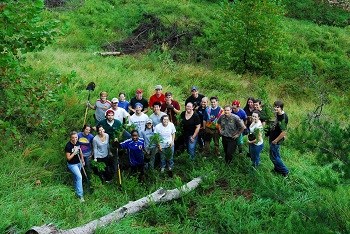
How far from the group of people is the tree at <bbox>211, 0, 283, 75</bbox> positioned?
9.30 meters

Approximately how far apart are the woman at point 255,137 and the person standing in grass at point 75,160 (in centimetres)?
383

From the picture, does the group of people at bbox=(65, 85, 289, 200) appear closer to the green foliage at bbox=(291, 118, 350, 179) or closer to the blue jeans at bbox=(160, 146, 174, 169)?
the blue jeans at bbox=(160, 146, 174, 169)

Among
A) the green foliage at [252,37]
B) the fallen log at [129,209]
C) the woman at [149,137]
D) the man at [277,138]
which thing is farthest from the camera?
the green foliage at [252,37]

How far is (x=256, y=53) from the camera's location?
2019 centimetres

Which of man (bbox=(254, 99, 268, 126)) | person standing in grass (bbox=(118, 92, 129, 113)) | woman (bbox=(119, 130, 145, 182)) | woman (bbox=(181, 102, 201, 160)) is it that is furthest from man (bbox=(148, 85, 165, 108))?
man (bbox=(254, 99, 268, 126))

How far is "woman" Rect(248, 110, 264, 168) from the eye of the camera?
9805mm

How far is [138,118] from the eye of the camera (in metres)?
10.3

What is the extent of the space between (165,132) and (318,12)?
24.7 metres

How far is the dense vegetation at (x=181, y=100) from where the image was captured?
7203 millimetres

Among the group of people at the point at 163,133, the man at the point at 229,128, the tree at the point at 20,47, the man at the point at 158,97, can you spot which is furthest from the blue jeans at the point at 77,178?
the man at the point at 229,128

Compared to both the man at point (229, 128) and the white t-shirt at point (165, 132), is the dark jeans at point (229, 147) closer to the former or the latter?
the man at point (229, 128)

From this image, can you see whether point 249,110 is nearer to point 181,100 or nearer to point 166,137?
point 166,137

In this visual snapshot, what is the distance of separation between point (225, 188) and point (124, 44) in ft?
48.0

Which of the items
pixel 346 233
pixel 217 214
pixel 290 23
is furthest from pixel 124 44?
pixel 346 233
